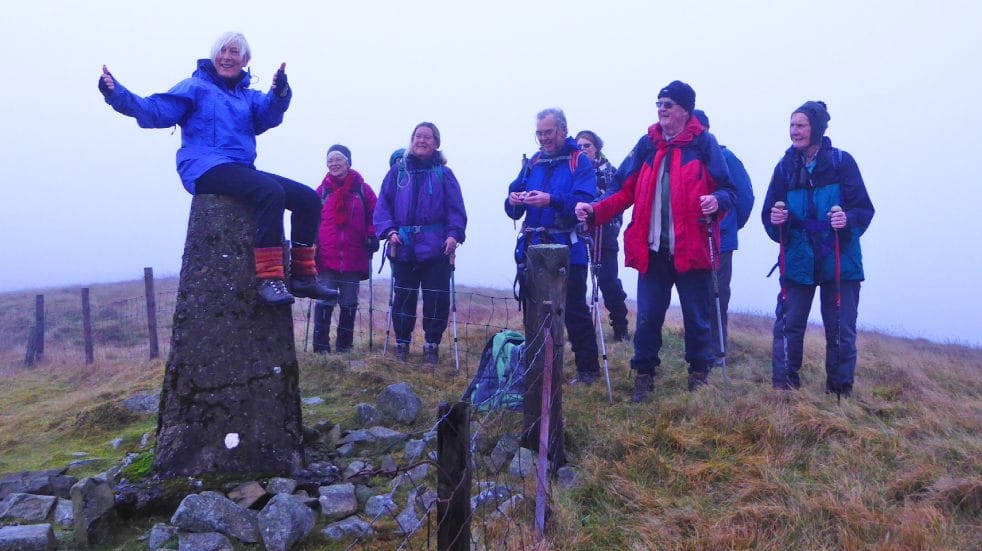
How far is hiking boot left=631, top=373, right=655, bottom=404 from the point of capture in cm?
567

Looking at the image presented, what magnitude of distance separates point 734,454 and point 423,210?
4.21 m

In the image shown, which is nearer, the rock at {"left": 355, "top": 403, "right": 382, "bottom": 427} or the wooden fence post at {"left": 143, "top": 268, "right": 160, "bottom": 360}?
the rock at {"left": 355, "top": 403, "right": 382, "bottom": 427}

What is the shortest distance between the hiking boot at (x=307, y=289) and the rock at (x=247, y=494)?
139cm

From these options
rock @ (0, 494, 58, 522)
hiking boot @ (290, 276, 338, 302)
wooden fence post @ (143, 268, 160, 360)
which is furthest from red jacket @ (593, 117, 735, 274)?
wooden fence post @ (143, 268, 160, 360)

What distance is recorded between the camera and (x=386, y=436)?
534 centimetres

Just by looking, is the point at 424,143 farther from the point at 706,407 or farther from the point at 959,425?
the point at 959,425

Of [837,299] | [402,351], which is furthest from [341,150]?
[837,299]

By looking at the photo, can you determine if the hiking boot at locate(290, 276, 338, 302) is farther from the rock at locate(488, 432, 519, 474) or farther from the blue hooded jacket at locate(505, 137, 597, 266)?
the blue hooded jacket at locate(505, 137, 597, 266)

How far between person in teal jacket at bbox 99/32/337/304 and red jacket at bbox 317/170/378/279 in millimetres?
3132

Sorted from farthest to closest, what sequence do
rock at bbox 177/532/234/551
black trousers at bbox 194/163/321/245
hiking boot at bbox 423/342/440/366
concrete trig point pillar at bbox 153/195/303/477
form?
hiking boot at bbox 423/342/440/366
black trousers at bbox 194/163/321/245
concrete trig point pillar at bbox 153/195/303/477
rock at bbox 177/532/234/551

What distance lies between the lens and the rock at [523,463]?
14.3ft

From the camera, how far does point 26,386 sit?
10414 millimetres

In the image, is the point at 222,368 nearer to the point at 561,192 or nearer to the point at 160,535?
the point at 160,535

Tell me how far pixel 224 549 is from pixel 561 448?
86.4 inches
